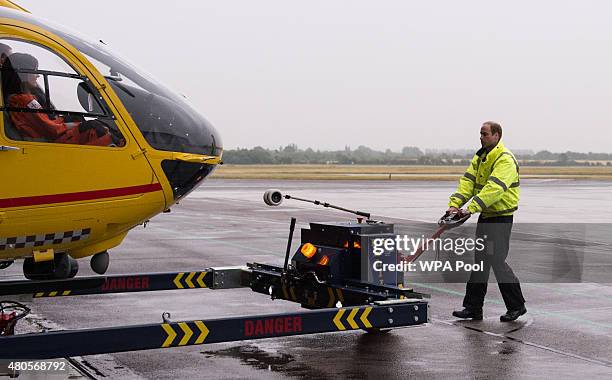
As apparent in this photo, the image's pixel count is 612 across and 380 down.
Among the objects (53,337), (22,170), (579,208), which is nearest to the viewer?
(53,337)

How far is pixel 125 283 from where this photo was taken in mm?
8508

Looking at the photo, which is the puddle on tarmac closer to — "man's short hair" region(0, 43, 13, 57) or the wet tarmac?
the wet tarmac

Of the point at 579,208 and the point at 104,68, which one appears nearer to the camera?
the point at 104,68

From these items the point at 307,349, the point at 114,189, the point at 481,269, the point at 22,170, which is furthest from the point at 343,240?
the point at 22,170

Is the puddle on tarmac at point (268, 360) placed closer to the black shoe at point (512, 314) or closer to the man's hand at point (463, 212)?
the man's hand at point (463, 212)

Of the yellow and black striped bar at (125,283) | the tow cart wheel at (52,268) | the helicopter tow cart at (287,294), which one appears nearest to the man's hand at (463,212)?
the helicopter tow cart at (287,294)

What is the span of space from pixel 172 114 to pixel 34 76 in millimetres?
1141

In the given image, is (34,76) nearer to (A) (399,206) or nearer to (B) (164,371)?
(B) (164,371)

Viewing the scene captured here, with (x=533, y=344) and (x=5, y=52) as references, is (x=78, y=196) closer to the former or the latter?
(x=5, y=52)

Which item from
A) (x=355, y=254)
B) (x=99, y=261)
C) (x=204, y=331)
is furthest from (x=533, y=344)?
(x=99, y=261)

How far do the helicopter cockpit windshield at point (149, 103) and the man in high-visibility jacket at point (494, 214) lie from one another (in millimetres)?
2993

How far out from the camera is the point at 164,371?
7.23 meters

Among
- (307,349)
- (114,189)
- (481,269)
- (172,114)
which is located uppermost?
(172,114)

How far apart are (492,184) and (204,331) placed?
13.2ft
